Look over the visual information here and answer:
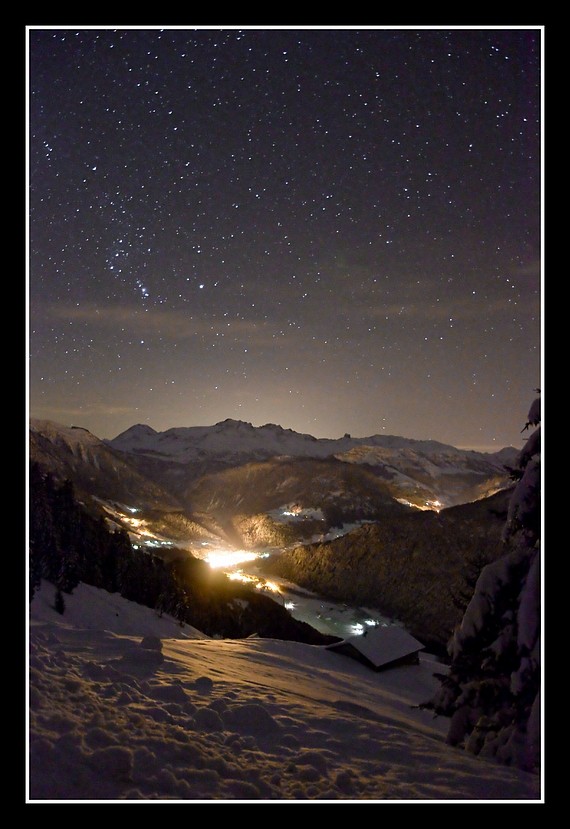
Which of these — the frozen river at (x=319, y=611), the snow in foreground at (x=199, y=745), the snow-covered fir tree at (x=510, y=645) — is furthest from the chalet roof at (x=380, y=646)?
the snow-covered fir tree at (x=510, y=645)

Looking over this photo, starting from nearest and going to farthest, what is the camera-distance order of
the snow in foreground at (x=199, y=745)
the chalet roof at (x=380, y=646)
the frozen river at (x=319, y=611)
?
1. the snow in foreground at (x=199, y=745)
2. the chalet roof at (x=380, y=646)
3. the frozen river at (x=319, y=611)

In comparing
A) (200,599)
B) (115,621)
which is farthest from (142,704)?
(200,599)

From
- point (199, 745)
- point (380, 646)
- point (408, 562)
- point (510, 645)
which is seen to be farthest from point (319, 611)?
point (199, 745)

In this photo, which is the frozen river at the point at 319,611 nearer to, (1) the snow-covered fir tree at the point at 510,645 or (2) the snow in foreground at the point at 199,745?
(1) the snow-covered fir tree at the point at 510,645

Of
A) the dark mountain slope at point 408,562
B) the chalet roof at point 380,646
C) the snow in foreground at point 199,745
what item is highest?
the snow in foreground at point 199,745

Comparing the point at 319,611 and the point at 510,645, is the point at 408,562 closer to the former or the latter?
the point at 319,611
